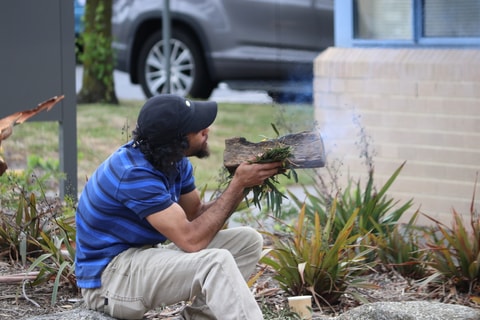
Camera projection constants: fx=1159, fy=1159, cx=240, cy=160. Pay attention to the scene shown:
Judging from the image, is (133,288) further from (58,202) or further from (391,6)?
(391,6)

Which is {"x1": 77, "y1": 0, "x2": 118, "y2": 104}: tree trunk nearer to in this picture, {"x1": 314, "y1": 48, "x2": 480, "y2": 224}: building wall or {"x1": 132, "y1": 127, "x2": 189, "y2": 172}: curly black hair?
{"x1": 314, "y1": 48, "x2": 480, "y2": 224}: building wall

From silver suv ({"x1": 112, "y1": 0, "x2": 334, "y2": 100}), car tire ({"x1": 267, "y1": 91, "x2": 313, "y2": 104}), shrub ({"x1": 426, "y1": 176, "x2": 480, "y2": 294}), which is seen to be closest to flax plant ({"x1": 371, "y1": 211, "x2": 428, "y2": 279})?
shrub ({"x1": 426, "y1": 176, "x2": 480, "y2": 294})

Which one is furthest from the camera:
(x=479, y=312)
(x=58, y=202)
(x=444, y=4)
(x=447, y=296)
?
(x=444, y=4)

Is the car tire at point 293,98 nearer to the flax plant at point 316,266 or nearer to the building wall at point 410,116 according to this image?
the building wall at point 410,116

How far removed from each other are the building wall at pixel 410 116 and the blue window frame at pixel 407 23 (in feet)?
0.39

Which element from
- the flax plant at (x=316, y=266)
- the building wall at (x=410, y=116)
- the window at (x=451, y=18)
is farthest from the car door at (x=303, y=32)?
the flax plant at (x=316, y=266)

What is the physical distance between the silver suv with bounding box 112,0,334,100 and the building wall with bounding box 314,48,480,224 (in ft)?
5.24

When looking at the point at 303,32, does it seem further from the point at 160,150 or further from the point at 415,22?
the point at 160,150

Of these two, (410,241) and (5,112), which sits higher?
(5,112)

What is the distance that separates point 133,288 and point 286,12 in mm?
7099

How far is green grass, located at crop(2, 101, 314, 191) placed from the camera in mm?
10055

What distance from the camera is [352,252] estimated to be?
5805 mm

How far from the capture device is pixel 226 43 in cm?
1275

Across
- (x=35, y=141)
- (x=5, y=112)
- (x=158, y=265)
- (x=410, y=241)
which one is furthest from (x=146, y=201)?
(x=35, y=141)
